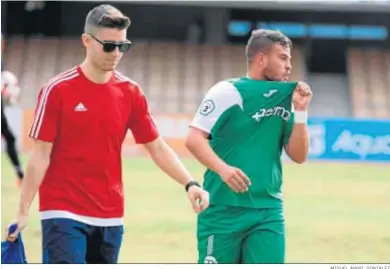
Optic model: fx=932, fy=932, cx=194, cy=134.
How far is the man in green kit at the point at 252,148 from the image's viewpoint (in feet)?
14.2

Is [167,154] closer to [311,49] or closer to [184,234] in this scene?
[184,234]

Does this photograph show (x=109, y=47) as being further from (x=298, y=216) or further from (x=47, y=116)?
(x=298, y=216)

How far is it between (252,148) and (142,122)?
539mm

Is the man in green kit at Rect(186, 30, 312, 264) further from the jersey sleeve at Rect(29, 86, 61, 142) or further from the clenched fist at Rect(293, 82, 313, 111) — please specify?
the jersey sleeve at Rect(29, 86, 61, 142)

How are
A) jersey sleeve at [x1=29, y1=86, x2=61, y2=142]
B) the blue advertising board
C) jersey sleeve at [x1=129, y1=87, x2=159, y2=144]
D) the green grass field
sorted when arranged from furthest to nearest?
the blue advertising board, the green grass field, jersey sleeve at [x1=129, y1=87, x2=159, y2=144], jersey sleeve at [x1=29, y1=86, x2=61, y2=142]

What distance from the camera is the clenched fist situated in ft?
13.8

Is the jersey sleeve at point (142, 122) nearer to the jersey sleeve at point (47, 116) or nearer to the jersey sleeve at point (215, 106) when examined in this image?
the jersey sleeve at point (215, 106)

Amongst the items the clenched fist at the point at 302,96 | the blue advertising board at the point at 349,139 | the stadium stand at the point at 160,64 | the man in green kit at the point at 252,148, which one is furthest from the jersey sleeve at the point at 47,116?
the stadium stand at the point at 160,64

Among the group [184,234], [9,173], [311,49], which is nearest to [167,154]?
[184,234]

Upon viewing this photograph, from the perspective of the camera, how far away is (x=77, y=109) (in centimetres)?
420

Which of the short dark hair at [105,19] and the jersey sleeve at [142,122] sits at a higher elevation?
the short dark hair at [105,19]

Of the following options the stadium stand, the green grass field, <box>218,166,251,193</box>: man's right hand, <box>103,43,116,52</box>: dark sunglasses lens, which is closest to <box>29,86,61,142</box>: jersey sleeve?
<box>103,43,116,52</box>: dark sunglasses lens

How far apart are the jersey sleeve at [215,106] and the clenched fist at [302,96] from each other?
0.28m

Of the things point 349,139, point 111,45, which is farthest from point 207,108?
point 349,139
